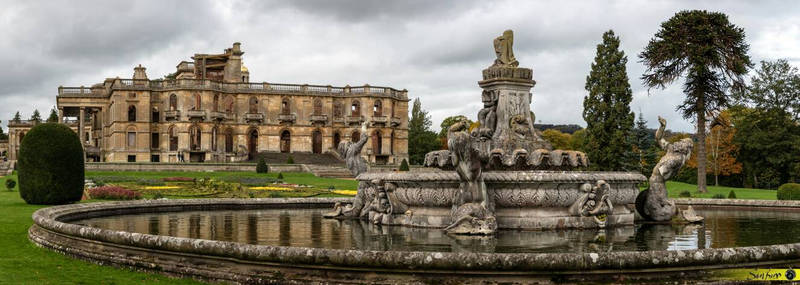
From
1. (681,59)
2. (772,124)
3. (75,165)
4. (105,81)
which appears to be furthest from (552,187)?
(105,81)

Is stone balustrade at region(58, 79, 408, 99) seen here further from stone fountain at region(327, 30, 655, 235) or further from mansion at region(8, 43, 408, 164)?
stone fountain at region(327, 30, 655, 235)

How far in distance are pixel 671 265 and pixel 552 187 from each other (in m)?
3.87

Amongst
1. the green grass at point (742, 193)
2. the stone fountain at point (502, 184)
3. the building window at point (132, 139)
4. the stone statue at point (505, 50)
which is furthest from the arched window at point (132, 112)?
the stone statue at point (505, 50)

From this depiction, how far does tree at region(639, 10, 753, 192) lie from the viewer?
37.5 metres

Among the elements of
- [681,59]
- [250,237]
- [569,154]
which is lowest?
[250,237]

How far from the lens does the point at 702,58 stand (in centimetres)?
3719

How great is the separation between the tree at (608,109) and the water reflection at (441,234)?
3075 centimetres

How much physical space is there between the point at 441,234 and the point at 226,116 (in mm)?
64917

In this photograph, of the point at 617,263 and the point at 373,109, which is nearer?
the point at 617,263

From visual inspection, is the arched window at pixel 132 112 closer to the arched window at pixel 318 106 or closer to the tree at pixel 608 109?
the arched window at pixel 318 106

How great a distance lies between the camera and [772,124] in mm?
57719

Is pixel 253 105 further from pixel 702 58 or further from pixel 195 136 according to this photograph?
pixel 702 58

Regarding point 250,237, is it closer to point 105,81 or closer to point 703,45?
point 703,45

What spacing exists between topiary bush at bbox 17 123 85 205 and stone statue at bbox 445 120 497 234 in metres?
12.4
